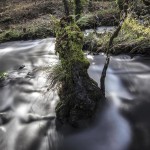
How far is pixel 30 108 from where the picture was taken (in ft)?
31.1

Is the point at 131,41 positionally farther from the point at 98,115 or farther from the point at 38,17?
the point at 38,17

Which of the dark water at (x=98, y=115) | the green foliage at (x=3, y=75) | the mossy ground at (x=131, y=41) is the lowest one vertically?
the green foliage at (x=3, y=75)

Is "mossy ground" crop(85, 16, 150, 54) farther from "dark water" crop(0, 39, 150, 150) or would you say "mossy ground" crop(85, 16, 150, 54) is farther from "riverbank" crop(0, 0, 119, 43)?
"riverbank" crop(0, 0, 119, 43)

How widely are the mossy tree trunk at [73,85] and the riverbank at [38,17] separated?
5.05 meters

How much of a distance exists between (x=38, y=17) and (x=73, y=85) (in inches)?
538

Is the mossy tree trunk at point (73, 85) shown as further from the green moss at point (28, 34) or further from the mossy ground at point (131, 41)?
the green moss at point (28, 34)

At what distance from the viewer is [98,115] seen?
28.2 feet

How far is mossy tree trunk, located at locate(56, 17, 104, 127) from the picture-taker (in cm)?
825

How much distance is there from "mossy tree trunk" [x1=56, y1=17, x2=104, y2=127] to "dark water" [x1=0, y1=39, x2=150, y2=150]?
381 mm

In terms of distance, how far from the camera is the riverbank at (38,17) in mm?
17013

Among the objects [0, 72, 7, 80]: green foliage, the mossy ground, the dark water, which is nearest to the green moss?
the mossy ground

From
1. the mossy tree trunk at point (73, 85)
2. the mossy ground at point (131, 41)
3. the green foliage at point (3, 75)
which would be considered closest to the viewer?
the mossy tree trunk at point (73, 85)

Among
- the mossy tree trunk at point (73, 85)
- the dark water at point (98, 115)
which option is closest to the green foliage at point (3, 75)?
the dark water at point (98, 115)

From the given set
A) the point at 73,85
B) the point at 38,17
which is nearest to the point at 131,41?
the point at 73,85
